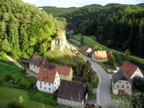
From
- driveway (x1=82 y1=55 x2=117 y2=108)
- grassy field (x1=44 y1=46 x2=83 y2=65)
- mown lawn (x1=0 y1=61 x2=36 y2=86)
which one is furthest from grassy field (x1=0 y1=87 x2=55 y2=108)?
grassy field (x1=44 y1=46 x2=83 y2=65)

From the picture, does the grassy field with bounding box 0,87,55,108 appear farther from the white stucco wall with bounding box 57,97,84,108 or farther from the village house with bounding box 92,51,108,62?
the village house with bounding box 92,51,108,62

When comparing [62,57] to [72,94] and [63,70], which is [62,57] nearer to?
[63,70]

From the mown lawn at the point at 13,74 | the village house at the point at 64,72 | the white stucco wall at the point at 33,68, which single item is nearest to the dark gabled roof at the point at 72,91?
the village house at the point at 64,72

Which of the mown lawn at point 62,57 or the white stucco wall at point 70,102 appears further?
the mown lawn at point 62,57

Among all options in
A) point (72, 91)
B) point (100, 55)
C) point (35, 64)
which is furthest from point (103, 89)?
point (100, 55)

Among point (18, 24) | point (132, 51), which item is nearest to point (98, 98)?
point (18, 24)

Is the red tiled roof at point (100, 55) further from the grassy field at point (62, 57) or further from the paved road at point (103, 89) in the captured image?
the grassy field at point (62, 57)

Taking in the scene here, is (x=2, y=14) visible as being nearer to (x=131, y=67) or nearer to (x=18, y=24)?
(x=18, y=24)
